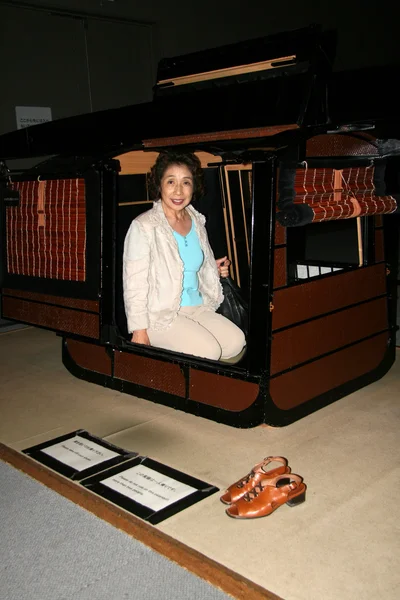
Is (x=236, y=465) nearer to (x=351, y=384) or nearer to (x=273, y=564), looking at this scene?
(x=273, y=564)

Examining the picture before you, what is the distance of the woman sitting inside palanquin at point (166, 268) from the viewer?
108 inches

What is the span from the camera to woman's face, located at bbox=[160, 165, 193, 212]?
2.76 metres

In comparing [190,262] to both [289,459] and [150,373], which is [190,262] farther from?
[289,459]

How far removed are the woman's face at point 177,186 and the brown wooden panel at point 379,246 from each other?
0.91 meters

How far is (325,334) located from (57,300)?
124 centimetres

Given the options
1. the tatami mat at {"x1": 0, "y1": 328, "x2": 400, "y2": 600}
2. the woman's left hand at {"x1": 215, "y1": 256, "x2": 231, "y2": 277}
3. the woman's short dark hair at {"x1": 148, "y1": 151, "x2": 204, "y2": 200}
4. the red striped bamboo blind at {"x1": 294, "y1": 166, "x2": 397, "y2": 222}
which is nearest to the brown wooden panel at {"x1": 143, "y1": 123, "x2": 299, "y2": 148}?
the woman's short dark hair at {"x1": 148, "y1": 151, "x2": 204, "y2": 200}

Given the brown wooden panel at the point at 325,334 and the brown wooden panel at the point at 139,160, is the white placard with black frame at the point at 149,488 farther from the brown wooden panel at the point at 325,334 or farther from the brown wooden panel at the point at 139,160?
the brown wooden panel at the point at 139,160

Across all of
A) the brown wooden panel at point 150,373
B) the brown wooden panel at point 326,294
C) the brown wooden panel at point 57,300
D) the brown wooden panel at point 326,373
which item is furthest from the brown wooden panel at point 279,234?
the brown wooden panel at point 57,300

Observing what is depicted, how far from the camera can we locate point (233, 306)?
3117 mm

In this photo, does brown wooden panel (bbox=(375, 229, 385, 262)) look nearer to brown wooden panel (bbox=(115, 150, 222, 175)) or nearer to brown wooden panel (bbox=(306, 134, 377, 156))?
brown wooden panel (bbox=(306, 134, 377, 156))

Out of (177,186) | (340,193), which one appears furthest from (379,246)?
(177,186)

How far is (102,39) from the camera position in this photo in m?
5.54

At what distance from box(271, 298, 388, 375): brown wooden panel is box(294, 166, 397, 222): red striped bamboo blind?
1.45 ft

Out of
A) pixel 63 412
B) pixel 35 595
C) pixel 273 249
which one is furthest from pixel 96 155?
pixel 35 595
